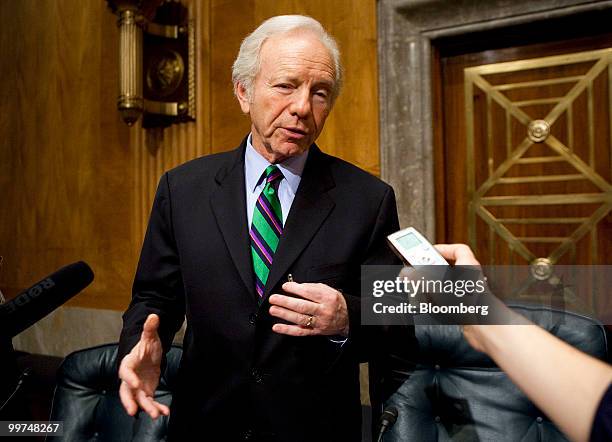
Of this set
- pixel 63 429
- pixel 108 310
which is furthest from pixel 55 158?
pixel 63 429

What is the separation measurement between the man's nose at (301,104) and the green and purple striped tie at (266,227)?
0.15 metres

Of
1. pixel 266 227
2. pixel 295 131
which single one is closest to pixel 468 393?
pixel 266 227

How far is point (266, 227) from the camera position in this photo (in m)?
1.29

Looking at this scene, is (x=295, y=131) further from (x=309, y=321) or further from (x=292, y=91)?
(x=309, y=321)

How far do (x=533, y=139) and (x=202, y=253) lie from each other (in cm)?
140

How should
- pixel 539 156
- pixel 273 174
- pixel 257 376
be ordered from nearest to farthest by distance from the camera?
1. pixel 257 376
2. pixel 273 174
3. pixel 539 156

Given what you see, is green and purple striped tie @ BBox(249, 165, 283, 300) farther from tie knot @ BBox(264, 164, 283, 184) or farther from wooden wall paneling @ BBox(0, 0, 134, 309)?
wooden wall paneling @ BBox(0, 0, 134, 309)

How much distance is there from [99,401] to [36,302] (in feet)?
2.95

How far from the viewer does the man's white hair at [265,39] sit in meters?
1.33

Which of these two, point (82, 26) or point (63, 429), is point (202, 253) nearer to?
point (63, 429)

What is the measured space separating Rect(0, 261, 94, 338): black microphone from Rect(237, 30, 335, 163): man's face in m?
0.57

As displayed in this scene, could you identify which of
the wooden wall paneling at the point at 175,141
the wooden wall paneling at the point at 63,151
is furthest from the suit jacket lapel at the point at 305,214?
the wooden wall paneling at the point at 63,151

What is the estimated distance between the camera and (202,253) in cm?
129

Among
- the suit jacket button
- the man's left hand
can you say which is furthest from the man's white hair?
the suit jacket button
